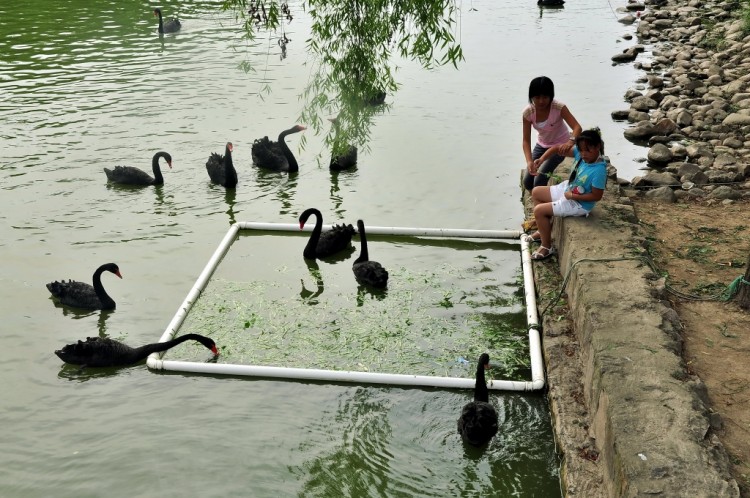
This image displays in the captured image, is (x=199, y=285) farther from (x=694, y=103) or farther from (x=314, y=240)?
(x=694, y=103)

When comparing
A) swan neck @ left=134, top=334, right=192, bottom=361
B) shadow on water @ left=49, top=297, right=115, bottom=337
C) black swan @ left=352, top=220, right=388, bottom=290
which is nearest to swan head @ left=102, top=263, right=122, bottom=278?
shadow on water @ left=49, top=297, right=115, bottom=337

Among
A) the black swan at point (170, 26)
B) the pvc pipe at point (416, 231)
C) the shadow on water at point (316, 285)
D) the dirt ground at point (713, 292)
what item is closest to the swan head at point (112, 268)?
the pvc pipe at point (416, 231)

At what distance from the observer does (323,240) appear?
363 inches

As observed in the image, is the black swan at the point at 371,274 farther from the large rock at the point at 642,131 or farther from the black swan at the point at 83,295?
the large rock at the point at 642,131

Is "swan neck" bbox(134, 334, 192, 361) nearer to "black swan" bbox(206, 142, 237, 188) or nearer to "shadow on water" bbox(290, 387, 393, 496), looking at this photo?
"shadow on water" bbox(290, 387, 393, 496)

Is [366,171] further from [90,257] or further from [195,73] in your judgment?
[195,73]

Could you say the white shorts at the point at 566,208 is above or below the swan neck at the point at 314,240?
above

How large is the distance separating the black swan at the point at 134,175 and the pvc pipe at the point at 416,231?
2196mm

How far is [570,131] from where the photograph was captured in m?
9.06

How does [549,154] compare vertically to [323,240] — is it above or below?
above

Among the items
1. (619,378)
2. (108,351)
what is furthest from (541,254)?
(108,351)

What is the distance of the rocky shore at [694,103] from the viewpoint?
10742mm

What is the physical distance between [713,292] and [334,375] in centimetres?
318

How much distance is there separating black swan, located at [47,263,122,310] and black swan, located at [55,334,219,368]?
96 cm
